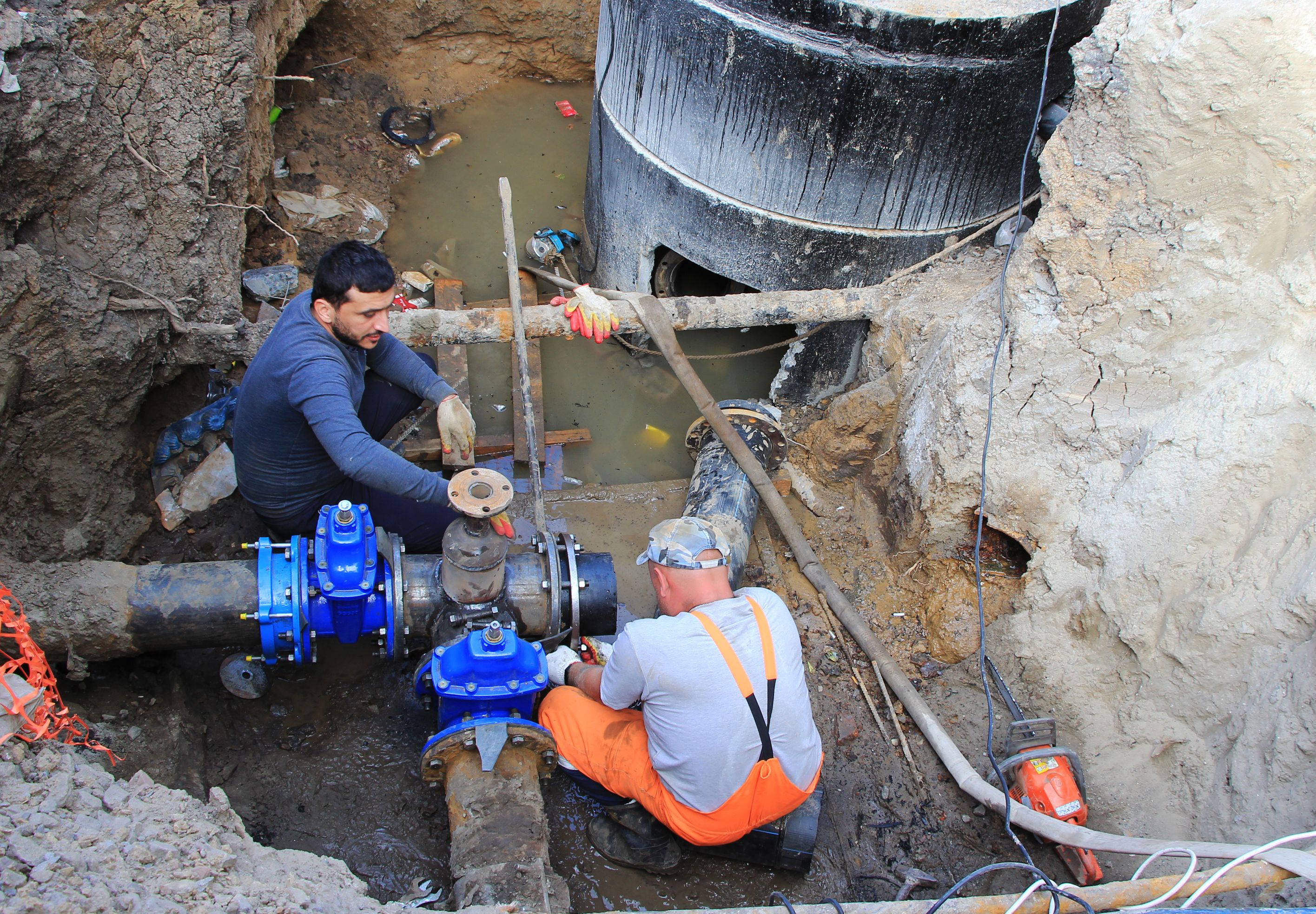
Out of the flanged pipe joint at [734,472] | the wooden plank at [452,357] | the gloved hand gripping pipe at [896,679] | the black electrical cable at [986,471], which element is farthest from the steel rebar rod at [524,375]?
the black electrical cable at [986,471]

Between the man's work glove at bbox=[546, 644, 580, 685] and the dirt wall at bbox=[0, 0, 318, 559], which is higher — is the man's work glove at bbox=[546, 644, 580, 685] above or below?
below

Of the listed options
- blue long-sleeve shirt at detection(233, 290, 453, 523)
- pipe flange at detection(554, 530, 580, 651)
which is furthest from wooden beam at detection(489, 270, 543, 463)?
pipe flange at detection(554, 530, 580, 651)

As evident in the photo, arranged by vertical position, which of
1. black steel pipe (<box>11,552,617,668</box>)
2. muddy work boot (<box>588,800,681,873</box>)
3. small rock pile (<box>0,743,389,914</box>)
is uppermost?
small rock pile (<box>0,743,389,914</box>)

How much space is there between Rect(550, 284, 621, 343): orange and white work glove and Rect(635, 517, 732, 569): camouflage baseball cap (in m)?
1.38

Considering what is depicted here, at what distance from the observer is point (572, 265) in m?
5.49

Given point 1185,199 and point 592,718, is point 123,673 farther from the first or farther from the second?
point 1185,199

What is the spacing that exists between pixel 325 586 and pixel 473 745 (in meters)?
0.68

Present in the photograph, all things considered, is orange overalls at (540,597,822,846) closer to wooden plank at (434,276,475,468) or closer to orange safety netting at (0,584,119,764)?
orange safety netting at (0,584,119,764)

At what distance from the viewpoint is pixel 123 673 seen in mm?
2930

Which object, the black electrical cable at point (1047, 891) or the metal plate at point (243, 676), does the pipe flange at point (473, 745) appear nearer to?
the metal plate at point (243, 676)

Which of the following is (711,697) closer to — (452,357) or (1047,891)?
(1047,891)

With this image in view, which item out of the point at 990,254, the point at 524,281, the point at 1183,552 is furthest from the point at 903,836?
the point at 524,281

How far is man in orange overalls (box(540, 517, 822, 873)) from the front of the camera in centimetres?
248

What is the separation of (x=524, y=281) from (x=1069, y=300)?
122 inches
